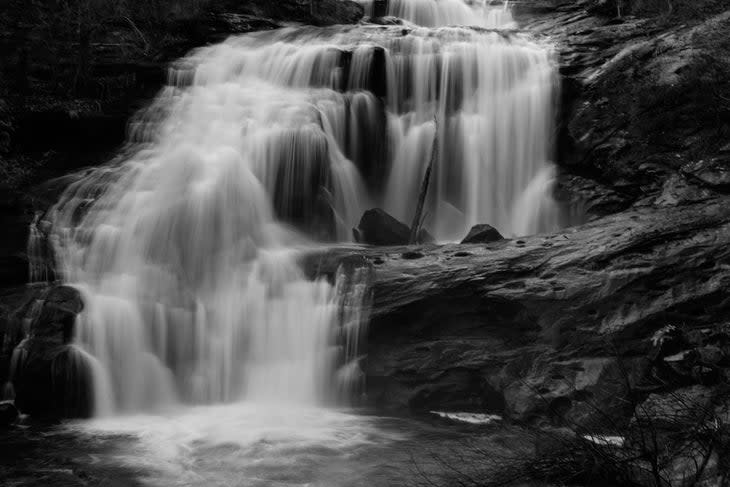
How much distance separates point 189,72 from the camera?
17812 mm

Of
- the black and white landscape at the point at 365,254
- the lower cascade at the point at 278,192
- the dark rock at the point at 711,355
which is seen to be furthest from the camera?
the lower cascade at the point at 278,192

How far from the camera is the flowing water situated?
382 inches

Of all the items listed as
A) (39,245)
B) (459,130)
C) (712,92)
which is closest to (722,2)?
(712,92)

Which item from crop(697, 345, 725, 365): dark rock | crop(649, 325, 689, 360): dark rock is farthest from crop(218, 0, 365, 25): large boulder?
crop(697, 345, 725, 365): dark rock

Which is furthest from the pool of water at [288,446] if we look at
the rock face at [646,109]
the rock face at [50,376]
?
the rock face at [646,109]

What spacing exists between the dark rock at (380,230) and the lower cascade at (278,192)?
842 mm

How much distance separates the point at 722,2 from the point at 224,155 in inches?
470

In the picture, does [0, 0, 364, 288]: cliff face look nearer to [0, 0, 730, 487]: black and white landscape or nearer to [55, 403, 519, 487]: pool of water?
[0, 0, 730, 487]: black and white landscape

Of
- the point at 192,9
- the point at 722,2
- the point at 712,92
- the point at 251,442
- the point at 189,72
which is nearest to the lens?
the point at 251,442

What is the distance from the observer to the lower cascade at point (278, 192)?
10.8m

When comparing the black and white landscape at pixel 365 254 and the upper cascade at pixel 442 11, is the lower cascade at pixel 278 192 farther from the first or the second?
the upper cascade at pixel 442 11

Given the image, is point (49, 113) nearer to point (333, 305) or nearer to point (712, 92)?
point (333, 305)

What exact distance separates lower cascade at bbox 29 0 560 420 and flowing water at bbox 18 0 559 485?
0.12 ft

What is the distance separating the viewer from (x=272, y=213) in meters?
14.0
